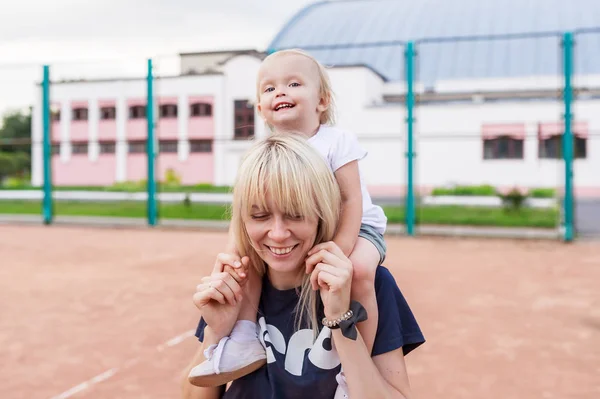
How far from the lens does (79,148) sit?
14.3m

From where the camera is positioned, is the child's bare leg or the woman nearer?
the woman

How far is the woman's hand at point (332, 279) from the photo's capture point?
145 cm

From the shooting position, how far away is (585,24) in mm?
29609

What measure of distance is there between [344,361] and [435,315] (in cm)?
406

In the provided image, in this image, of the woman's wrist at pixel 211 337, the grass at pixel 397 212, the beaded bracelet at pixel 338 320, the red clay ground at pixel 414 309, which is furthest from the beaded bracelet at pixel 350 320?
the grass at pixel 397 212

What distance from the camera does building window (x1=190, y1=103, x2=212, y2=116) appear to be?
580 inches

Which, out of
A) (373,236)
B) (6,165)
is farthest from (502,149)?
(373,236)

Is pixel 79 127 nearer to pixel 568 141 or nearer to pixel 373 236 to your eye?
pixel 568 141

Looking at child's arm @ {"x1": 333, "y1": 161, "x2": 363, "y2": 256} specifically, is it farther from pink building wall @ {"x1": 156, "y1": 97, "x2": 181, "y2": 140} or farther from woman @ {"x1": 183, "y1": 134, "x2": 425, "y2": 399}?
pink building wall @ {"x1": 156, "y1": 97, "x2": 181, "y2": 140}

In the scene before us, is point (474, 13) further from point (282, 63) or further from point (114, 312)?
point (282, 63)

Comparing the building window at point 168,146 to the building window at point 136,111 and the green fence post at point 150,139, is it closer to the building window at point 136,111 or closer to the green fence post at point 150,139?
the green fence post at point 150,139

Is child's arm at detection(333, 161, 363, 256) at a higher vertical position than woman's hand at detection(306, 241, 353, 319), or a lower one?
higher

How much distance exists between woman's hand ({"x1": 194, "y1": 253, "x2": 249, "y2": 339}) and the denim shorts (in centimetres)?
46

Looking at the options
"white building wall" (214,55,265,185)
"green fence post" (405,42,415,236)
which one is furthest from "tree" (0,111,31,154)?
"green fence post" (405,42,415,236)
